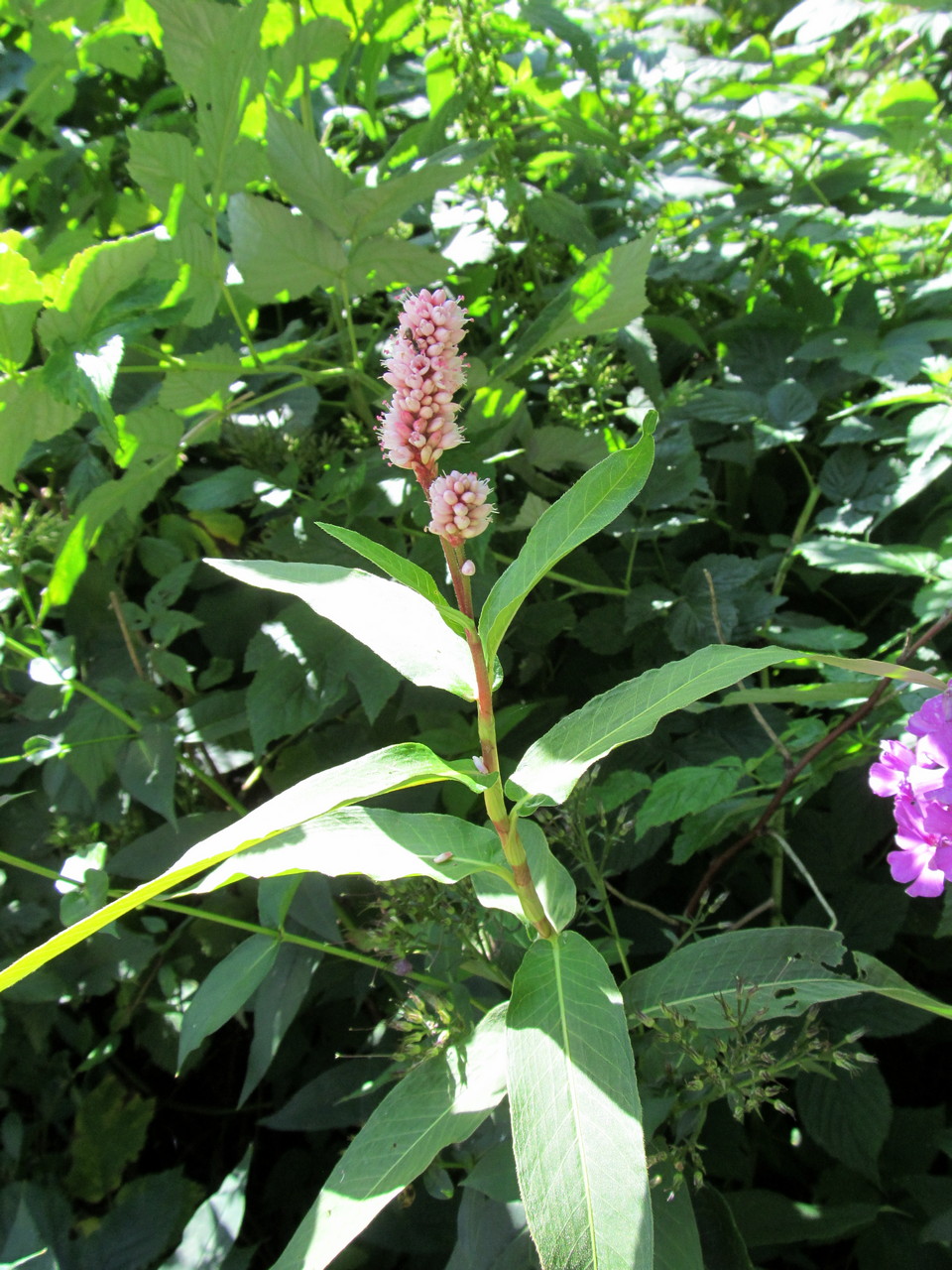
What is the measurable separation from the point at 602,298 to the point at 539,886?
638mm

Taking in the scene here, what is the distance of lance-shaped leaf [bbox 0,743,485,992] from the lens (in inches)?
19.5

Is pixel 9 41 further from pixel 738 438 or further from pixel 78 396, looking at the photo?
pixel 738 438

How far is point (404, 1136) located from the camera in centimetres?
69

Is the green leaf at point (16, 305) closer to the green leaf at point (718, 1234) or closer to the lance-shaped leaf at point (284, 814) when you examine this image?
the lance-shaped leaf at point (284, 814)

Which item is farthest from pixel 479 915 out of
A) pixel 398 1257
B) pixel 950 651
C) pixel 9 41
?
pixel 9 41

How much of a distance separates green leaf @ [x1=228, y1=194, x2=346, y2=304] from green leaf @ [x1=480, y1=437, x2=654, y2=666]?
2.03 ft

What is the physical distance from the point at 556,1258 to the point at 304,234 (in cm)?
100

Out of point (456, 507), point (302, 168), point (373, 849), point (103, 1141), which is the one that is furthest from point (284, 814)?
point (103, 1141)

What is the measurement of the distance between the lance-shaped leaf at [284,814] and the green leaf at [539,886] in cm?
13

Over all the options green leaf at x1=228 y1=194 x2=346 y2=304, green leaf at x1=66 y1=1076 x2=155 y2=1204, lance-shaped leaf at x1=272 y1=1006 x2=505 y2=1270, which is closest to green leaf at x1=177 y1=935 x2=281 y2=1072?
lance-shaped leaf at x1=272 y1=1006 x2=505 y2=1270

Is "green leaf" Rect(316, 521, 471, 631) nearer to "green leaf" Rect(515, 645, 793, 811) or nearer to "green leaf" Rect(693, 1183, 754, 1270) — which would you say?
"green leaf" Rect(515, 645, 793, 811)

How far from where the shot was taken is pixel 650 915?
1.12 meters

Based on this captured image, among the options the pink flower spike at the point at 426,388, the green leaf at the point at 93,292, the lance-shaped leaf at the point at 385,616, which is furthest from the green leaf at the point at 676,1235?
the green leaf at the point at 93,292

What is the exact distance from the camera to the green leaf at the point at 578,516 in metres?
0.57
